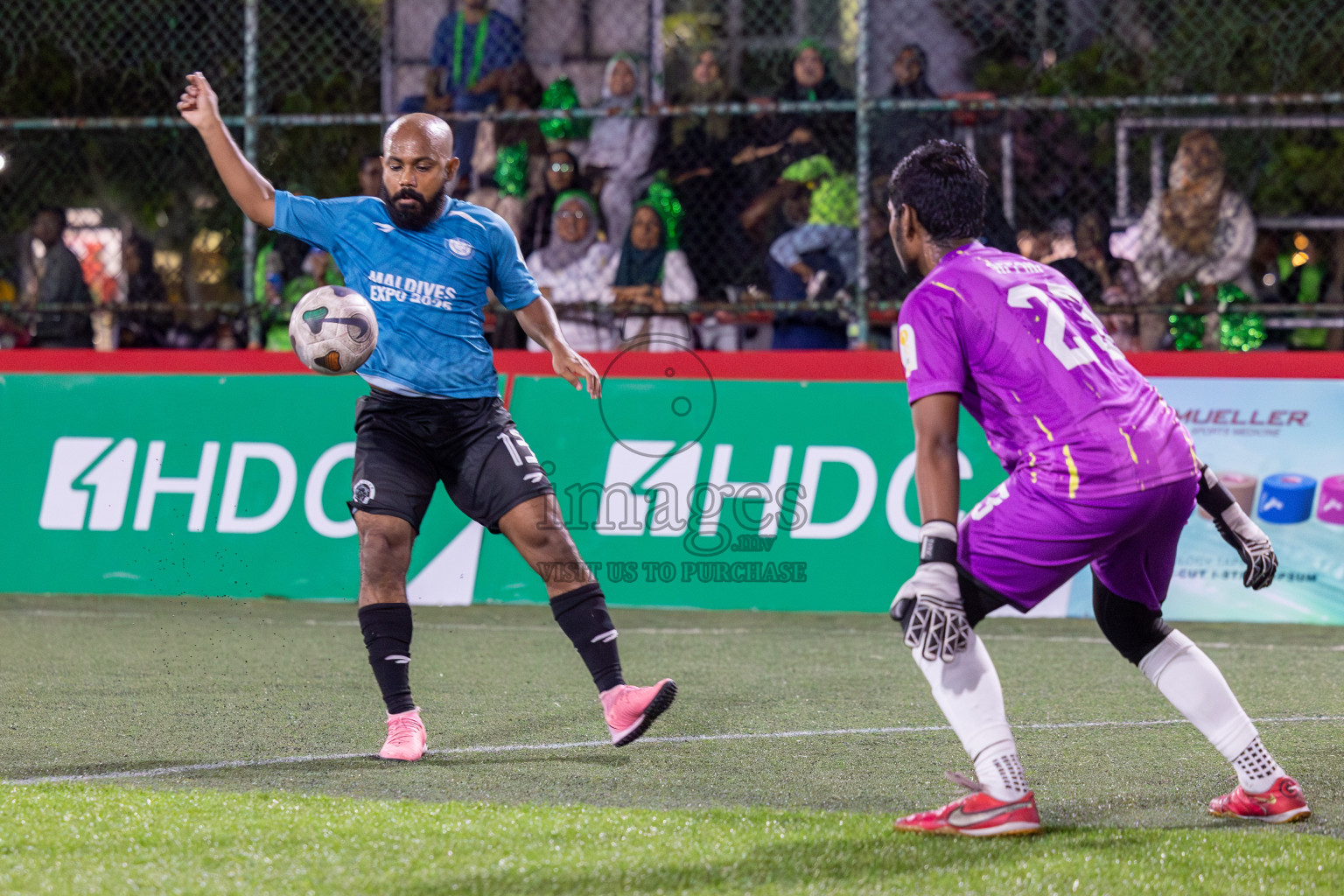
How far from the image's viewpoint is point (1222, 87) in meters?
10.9

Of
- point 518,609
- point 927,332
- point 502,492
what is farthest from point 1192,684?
point 518,609

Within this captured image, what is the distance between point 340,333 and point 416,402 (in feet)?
1.09

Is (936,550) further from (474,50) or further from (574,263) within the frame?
(474,50)

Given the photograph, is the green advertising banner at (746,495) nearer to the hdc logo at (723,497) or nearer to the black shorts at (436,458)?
the hdc logo at (723,497)

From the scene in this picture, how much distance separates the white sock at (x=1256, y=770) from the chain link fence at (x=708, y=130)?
5323 millimetres

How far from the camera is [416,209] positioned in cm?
523

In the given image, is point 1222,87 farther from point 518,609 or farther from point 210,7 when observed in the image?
point 210,7

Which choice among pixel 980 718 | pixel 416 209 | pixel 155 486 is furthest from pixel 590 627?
pixel 155 486

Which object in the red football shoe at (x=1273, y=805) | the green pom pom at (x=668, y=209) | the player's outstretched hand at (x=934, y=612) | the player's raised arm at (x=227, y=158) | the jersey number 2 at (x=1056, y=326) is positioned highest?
the player's raised arm at (x=227, y=158)

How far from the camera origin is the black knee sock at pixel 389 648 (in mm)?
5125

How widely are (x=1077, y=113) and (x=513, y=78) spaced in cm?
379

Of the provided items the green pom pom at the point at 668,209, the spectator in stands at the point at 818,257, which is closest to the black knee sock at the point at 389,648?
the spectator in stands at the point at 818,257

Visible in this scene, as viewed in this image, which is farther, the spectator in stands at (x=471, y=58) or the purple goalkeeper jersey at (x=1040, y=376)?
the spectator in stands at (x=471, y=58)

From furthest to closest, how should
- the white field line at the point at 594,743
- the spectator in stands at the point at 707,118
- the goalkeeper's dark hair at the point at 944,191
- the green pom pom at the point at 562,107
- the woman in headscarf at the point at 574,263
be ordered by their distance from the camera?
the green pom pom at the point at 562,107
the spectator in stands at the point at 707,118
the woman in headscarf at the point at 574,263
the white field line at the point at 594,743
the goalkeeper's dark hair at the point at 944,191
